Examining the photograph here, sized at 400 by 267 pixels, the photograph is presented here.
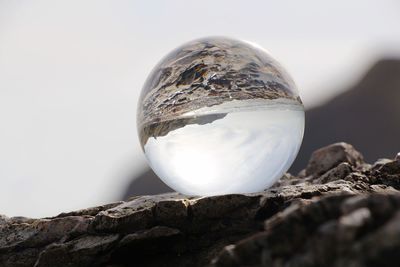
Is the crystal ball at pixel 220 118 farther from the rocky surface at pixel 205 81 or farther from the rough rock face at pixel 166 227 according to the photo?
the rough rock face at pixel 166 227

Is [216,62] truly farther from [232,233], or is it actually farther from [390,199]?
[390,199]

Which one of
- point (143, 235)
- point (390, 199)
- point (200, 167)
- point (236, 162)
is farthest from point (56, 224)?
point (390, 199)

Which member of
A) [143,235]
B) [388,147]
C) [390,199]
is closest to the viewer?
[390,199]

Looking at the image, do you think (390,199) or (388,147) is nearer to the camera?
(390,199)

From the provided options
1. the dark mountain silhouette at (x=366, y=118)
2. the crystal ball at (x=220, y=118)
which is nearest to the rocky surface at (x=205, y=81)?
the crystal ball at (x=220, y=118)

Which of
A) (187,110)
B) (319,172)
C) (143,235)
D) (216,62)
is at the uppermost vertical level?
(216,62)

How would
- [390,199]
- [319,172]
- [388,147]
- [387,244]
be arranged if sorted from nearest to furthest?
1. [387,244]
2. [390,199]
3. [319,172]
4. [388,147]

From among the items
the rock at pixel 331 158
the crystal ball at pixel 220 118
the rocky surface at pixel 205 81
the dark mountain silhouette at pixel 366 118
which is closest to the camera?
the crystal ball at pixel 220 118

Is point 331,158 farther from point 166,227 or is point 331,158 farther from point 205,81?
point 166,227
